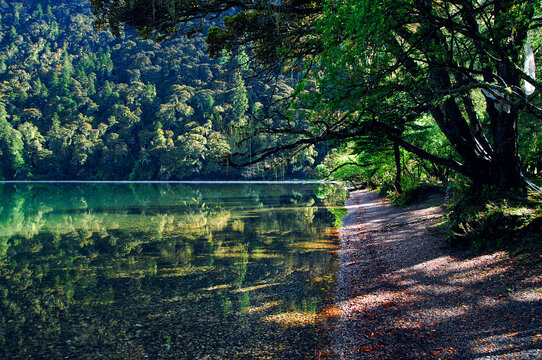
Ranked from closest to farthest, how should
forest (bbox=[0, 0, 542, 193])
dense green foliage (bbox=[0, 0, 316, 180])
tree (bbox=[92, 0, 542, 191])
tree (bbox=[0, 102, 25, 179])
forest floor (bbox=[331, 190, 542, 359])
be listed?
forest floor (bbox=[331, 190, 542, 359]), tree (bbox=[92, 0, 542, 191]), forest (bbox=[0, 0, 542, 193]), tree (bbox=[0, 102, 25, 179]), dense green foliage (bbox=[0, 0, 316, 180])

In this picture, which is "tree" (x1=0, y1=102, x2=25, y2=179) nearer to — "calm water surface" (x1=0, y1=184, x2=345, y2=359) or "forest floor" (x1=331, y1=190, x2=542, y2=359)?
"calm water surface" (x1=0, y1=184, x2=345, y2=359)

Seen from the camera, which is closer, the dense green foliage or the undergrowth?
the undergrowth

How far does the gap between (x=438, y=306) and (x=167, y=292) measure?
6.04 meters

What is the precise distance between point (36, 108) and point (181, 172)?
4670cm

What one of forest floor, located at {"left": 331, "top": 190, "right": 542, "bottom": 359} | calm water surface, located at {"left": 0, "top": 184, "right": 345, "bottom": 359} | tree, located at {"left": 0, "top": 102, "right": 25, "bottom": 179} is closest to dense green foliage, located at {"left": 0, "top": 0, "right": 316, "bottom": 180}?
tree, located at {"left": 0, "top": 102, "right": 25, "bottom": 179}

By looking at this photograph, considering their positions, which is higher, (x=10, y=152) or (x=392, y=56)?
(x=10, y=152)

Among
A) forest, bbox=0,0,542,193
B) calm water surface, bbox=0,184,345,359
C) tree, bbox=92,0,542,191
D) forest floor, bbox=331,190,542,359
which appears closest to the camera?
forest floor, bbox=331,190,542,359

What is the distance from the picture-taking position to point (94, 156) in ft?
275

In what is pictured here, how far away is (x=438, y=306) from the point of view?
6246 millimetres

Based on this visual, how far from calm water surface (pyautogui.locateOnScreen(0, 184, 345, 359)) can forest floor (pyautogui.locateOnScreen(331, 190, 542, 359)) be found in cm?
71

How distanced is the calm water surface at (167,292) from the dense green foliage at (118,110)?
4521 cm

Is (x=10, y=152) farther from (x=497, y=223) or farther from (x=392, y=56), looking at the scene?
(x=497, y=223)

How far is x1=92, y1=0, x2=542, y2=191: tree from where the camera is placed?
628 centimetres

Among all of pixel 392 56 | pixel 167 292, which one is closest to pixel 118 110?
pixel 167 292
